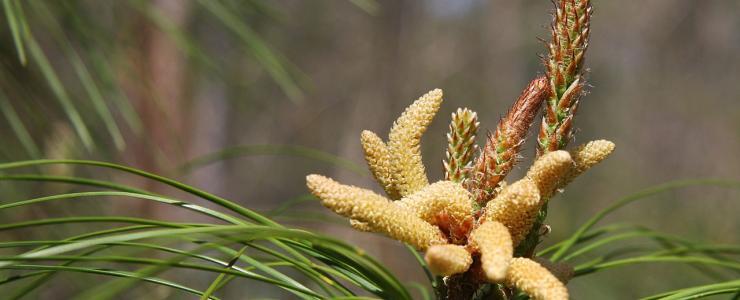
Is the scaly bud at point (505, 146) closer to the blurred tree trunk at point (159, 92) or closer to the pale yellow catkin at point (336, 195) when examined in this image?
the pale yellow catkin at point (336, 195)

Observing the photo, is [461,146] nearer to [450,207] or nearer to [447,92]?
[450,207]

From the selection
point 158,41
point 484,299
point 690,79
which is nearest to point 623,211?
point 690,79

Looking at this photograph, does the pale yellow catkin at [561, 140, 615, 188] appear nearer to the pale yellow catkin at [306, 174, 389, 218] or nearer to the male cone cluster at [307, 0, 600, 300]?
the male cone cluster at [307, 0, 600, 300]

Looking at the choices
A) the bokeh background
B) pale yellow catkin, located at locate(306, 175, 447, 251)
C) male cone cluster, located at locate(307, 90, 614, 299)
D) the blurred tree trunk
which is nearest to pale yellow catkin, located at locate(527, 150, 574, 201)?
male cone cluster, located at locate(307, 90, 614, 299)

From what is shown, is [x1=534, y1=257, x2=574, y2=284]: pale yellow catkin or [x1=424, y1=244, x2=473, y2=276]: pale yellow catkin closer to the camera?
[x1=424, y1=244, x2=473, y2=276]: pale yellow catkin

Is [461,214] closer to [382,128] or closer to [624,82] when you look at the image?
[382,128]

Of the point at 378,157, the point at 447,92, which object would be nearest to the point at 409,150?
the point at 378,157
